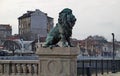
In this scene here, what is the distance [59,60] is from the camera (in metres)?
15.1

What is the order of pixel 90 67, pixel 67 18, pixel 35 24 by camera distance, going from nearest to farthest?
pixel 67 18 < pixel 90 67 < pixel 35 24

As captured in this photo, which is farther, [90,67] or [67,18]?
[90,67]

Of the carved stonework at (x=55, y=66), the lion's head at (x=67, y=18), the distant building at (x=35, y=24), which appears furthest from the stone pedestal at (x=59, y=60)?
the distant building at (x=35, y=24)

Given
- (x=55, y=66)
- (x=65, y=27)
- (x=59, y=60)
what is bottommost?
(x=55, y=66)

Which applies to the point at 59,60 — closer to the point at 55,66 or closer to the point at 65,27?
the point at 55,66

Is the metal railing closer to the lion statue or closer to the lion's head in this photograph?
the lion statue

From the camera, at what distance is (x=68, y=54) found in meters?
15.0

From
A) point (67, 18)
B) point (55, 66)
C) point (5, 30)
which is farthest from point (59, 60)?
point (5, 30)

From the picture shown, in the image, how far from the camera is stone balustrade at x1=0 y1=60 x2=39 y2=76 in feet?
52.4

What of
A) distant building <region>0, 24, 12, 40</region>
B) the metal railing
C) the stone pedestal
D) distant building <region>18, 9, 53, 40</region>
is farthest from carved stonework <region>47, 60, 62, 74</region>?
distant building <region>0, 24, 12, 40</region>

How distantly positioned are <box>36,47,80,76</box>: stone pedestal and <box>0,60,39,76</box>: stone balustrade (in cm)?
64

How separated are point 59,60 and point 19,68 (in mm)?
1791

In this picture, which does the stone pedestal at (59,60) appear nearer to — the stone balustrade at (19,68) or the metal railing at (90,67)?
the stone balustrade at (19,68)

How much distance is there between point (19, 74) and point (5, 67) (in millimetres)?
610
